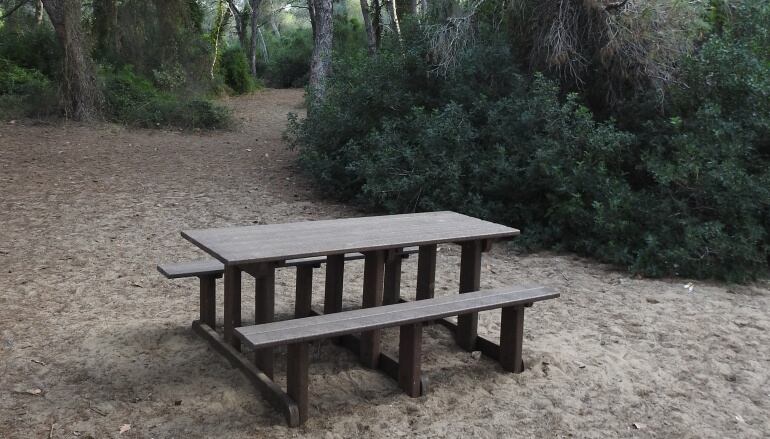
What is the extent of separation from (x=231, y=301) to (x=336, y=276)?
0.68 m

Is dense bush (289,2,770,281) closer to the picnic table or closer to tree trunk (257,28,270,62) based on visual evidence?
the picnic table

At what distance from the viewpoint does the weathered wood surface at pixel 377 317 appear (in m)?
3.21

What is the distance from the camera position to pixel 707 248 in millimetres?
6121

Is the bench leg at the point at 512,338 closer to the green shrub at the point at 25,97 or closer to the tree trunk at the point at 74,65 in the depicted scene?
the tree trunk at the point at 74,65

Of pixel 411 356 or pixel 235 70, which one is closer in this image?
pixel 411 356

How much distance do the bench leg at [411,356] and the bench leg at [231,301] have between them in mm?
1001

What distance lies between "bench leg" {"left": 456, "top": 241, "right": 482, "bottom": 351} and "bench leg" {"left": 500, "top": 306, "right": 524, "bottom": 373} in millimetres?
327

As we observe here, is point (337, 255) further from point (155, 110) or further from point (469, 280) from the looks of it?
point (155, 110)

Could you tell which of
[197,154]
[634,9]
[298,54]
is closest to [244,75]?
[298,54]

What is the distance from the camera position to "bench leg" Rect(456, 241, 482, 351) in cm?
452

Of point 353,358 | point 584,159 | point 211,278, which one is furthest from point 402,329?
point 584,159

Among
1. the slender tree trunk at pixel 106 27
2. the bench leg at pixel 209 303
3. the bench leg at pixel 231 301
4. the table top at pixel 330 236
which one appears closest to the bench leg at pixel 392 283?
the table top at pixel 330 236

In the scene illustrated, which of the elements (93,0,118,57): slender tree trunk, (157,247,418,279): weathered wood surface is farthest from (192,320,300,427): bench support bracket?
(93,0,118,57): slender tree trunk

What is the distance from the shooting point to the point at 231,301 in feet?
13.5
